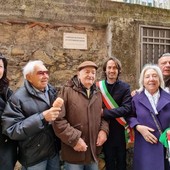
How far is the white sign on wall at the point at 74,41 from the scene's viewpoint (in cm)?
412

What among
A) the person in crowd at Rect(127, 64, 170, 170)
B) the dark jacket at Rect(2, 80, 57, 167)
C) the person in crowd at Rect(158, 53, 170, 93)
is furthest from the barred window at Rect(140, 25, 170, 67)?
the dark jacket at Rect(2, 80, 57, 167)

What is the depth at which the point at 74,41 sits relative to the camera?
13.6 feet

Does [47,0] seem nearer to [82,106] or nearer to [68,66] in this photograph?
[68,66]

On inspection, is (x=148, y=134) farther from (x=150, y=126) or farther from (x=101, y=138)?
(x=101, y=138)

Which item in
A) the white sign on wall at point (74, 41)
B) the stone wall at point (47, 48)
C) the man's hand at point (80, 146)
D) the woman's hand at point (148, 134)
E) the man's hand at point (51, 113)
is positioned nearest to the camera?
the man's hand at point (51, 113)

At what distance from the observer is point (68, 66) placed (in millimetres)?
4180

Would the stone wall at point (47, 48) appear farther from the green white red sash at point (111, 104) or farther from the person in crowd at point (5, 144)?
the person in crowd at point (5, 144)

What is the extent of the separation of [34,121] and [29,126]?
62 millimetres

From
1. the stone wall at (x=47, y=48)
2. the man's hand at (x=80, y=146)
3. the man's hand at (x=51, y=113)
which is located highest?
the stone wall at (x=47, y=48)

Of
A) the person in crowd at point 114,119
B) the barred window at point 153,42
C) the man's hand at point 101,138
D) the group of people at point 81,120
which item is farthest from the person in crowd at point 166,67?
the man's hand at point 101,138

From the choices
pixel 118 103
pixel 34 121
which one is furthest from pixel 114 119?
pixel 34 121

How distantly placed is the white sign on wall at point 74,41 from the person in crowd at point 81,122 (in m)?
1.44

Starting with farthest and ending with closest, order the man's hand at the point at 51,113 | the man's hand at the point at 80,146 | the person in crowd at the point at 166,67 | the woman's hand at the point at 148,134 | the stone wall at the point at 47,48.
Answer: the stone wall at the point at 47,48
the person in crowd at the point at 166,67
the woman's hand at the point at 148,134
the man's hand at the point at 80,146
the man's hand at the point at 51,113

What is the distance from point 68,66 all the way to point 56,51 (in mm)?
310
